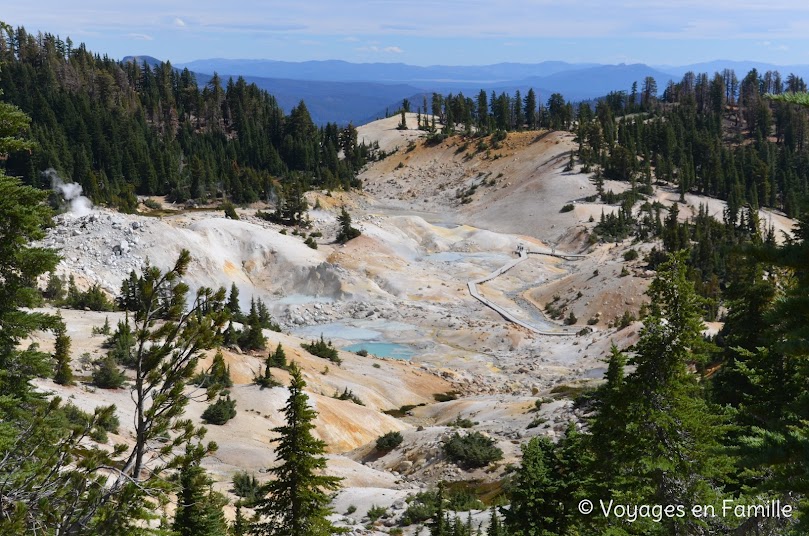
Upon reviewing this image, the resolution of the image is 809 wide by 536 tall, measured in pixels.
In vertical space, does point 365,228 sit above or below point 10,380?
below

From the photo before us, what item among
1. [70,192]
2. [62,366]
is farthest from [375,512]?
[70,192]

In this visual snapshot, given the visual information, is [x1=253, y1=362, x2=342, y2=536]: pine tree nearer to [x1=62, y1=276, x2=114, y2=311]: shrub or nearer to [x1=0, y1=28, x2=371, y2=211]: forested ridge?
[x1=62, y1=276, x2=114, y2=311]: shrub

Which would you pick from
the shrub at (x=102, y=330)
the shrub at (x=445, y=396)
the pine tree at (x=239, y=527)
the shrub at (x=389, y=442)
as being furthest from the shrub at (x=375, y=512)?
the shrub at (x=445, y=396)

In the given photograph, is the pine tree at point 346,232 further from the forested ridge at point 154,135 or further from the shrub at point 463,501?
the shrub at point 463,501

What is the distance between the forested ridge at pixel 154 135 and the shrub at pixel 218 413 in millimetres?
56671

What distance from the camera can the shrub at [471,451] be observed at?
3147 cm

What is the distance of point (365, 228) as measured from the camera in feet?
293

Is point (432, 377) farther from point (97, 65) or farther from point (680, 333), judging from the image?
point (97, 65)

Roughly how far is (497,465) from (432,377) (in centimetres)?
2348

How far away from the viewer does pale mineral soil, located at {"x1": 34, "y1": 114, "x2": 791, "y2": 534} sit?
34.3m

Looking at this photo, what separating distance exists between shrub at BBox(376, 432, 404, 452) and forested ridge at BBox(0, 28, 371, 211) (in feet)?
198

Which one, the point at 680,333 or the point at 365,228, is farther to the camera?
the point at 365,228

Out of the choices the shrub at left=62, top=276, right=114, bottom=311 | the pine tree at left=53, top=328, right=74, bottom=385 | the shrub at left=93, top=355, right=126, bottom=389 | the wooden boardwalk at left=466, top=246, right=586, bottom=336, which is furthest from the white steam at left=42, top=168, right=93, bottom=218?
the pine tree at left=53, top=328, right=74, bottom=385

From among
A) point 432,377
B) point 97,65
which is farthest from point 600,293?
point 97,65
